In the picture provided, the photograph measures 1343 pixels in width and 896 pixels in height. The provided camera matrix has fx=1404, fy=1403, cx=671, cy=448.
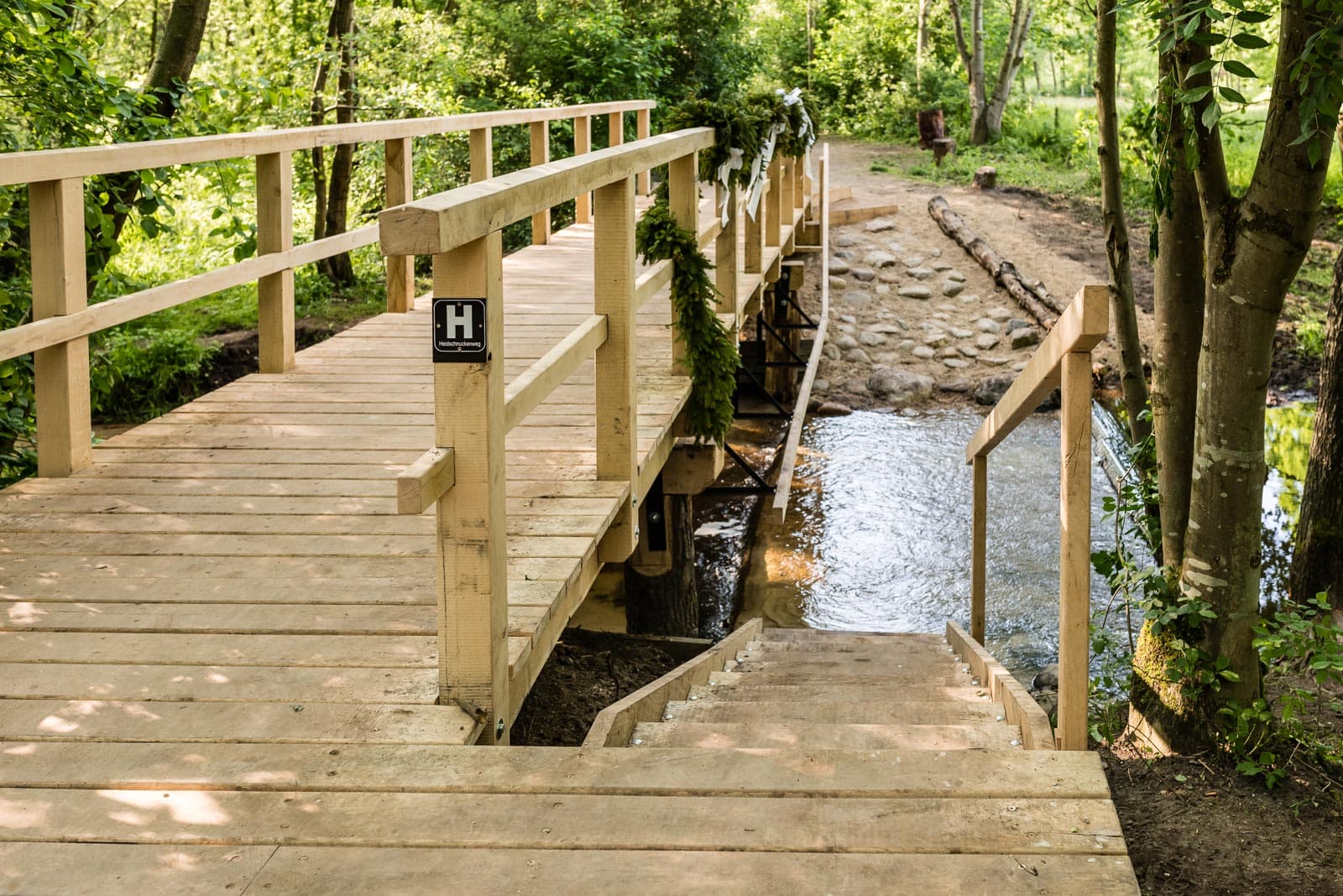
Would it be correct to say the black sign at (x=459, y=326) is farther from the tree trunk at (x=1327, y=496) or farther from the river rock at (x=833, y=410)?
the river rock at (x=833, y=410)

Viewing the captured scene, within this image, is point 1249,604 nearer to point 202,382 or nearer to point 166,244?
point 202,382

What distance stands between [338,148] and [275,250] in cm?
809

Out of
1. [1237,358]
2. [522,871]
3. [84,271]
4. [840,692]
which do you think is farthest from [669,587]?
[522,871]

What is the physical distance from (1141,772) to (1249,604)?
609mm

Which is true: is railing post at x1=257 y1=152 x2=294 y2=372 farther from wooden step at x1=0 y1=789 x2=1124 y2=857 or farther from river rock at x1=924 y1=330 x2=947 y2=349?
river rock at x1=924 y1=330 x2=947 y2=349

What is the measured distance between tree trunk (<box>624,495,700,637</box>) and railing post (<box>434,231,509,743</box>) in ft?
17.3

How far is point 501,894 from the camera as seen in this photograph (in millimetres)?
2148

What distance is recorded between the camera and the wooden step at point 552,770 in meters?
2.51

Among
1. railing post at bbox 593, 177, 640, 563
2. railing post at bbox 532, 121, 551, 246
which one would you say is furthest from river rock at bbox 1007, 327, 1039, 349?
railing post at bbox 593, 177, 640, 563

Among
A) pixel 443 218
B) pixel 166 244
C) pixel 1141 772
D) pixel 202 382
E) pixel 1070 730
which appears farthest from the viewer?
pixel 166 244

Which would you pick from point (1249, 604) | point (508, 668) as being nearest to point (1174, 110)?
point (1249, 604)

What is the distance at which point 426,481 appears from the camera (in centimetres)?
262

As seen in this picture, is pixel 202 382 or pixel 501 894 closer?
pixel 501 894

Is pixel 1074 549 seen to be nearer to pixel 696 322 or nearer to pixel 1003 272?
pixel 696 322
